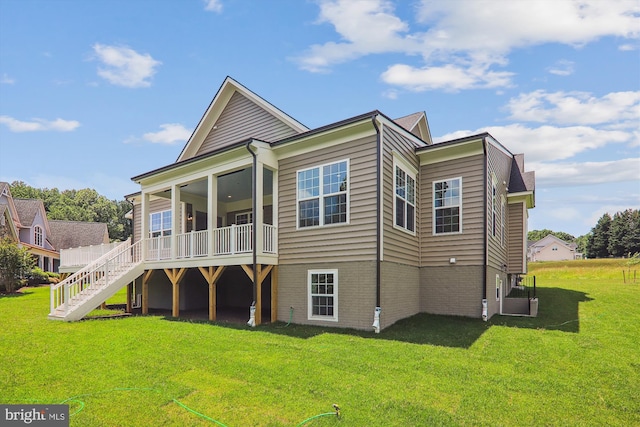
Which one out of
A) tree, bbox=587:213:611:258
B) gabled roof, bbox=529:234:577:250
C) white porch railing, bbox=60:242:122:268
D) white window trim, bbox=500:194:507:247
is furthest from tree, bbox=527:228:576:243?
white porch railing, bbox=60:242:122:268

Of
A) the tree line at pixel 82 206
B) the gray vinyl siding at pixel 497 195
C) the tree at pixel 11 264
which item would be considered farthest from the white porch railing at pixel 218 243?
the tree line at pixel 82 206

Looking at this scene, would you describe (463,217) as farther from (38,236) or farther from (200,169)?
(38,236)

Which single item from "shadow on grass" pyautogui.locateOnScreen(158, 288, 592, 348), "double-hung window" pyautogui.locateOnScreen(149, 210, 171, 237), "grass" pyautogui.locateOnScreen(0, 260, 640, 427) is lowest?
"shadow on grass" pyautogui.locateOnScreen(158, 288, 592, 348)

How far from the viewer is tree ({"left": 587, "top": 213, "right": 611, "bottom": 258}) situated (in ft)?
211

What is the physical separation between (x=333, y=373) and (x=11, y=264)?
22.8m

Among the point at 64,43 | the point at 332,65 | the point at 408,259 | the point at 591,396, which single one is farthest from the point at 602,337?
the point at 64,43

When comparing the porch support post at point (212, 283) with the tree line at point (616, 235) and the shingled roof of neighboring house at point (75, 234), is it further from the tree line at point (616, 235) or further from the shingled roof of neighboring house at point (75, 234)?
the tree line at point (616, 235)

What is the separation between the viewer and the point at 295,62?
12.7 metres

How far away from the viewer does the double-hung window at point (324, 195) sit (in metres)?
9.97

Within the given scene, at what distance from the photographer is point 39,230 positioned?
3600 centimetres

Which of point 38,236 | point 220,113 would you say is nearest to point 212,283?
point 220,113

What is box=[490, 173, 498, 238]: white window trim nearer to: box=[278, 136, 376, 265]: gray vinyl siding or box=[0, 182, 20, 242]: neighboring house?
box=[278, 136, 376, 265]: gray vinyl siding

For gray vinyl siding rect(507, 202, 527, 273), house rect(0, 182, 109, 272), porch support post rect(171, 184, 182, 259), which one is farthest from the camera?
house rect(0, 182, 109, 272)

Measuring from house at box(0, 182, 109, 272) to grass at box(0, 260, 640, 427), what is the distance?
21520 mm
